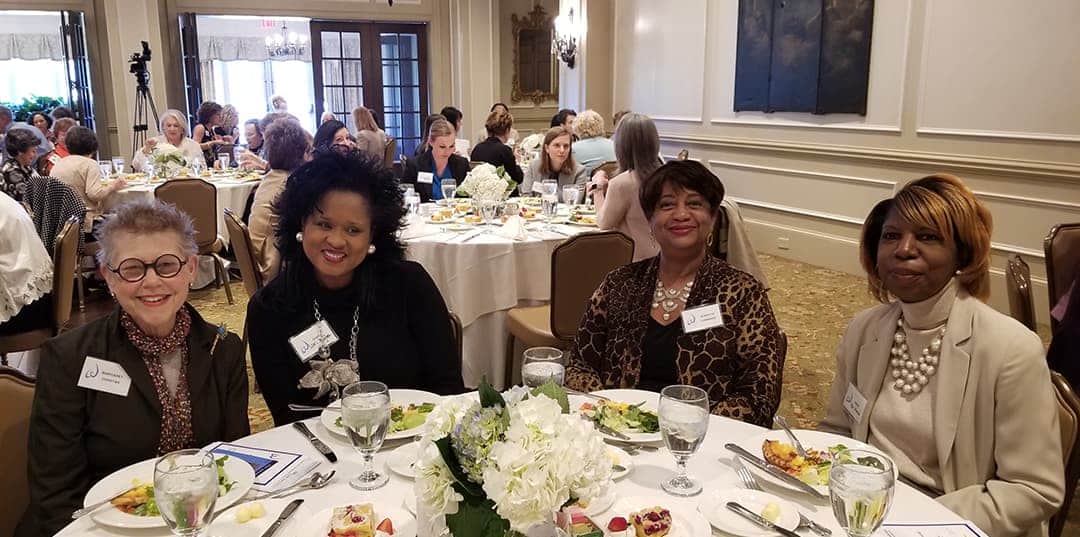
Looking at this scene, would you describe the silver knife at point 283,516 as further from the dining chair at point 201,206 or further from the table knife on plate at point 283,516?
the dining chair at point 201,206

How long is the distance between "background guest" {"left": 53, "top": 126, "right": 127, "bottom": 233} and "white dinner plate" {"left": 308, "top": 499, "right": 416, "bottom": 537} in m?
5.52

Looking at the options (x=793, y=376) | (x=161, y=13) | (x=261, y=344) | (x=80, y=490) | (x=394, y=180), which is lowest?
(x=793, y=376)

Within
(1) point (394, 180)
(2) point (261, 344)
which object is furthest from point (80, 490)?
(1) point (394, 180)

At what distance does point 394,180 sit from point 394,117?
10097mm

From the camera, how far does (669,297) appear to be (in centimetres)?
226

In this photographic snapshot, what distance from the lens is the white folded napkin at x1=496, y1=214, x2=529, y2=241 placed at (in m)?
4.04

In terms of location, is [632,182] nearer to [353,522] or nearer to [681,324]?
[681,324]

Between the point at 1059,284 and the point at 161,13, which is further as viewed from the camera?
the point at 161,13

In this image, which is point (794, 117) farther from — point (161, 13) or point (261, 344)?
point (161, 13)

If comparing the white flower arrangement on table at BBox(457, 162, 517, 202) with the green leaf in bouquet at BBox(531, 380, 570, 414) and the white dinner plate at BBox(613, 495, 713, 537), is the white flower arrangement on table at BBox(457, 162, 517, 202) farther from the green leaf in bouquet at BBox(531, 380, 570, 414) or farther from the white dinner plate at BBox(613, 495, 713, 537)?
the green leaf in bouquet at BBox(531, 380, 570, 414)

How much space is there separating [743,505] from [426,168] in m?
4.68

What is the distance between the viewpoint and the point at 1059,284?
328 cm

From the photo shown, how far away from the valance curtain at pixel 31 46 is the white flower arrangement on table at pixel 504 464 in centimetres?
1512

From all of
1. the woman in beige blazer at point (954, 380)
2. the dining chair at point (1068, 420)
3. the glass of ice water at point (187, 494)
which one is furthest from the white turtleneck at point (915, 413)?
the glass of ice water at point (187, 494)
